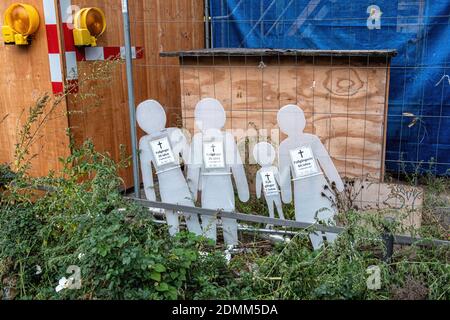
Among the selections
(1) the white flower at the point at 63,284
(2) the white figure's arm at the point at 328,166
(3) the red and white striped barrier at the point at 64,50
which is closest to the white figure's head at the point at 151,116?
(3) the red and white striped barrier at the point at 64,50

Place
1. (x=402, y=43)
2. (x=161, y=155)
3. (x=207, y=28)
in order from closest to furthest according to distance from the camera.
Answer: (x=161, y=155) → (x=402, y=43) → (x=207, y=28)

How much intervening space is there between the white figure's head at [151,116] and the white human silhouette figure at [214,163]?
0.95ft

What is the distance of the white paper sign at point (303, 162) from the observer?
3555 millimetres

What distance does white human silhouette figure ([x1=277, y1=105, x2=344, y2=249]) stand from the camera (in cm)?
354

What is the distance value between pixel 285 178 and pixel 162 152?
3.17 feet

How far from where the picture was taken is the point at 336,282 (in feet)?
8.38

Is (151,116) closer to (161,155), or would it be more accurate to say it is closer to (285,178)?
(161,155)

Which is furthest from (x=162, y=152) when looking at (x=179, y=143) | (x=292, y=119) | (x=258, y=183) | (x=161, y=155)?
(x=292, y=119)

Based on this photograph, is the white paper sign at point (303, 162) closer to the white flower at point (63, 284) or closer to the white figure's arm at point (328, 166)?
the white figure's arm at point (328, 166)

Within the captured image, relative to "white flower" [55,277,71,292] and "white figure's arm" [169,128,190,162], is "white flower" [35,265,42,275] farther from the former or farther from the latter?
"white figure's arm" [169,128,190,162]

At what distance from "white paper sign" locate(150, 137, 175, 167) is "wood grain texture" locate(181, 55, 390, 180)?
1.28 ft

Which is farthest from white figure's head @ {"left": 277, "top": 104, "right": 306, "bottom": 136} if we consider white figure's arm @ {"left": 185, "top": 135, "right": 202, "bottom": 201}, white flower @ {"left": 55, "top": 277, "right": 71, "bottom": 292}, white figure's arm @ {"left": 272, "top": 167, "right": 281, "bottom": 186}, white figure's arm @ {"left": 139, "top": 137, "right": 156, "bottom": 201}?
white flower @ {"left": 55, "top": 277, "right": 71, "bottom": 292}

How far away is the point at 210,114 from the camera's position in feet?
12.3
